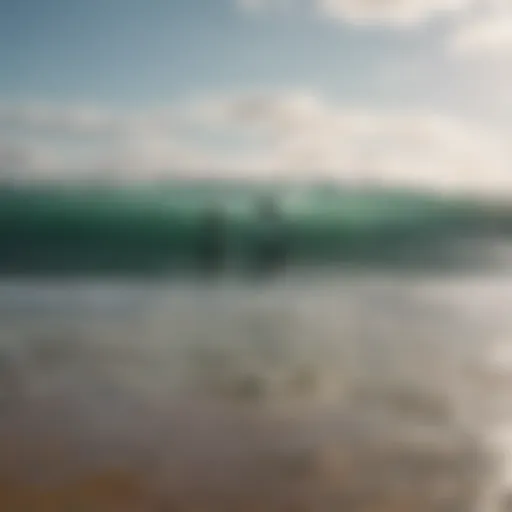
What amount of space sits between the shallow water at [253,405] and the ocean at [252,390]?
0.02 m

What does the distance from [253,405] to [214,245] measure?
12.9 metres

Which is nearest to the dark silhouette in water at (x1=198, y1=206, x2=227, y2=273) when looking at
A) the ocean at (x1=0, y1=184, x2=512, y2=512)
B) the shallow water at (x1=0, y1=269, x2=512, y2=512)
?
the ocean at (x1=0, y1=184, x2=512, y2=512)

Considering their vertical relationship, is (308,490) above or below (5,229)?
below

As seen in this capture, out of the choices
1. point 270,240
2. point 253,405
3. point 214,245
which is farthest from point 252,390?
point 270,240

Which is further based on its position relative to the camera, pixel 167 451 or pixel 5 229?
pixel 5 229

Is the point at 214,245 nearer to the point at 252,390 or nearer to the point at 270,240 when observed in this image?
the point at 270,240

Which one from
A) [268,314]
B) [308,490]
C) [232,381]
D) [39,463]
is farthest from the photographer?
[268,314]

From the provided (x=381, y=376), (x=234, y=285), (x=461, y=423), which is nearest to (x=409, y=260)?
(x=234, y=285)

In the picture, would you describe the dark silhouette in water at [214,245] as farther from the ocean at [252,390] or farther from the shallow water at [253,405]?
the shallow water at [253,405]

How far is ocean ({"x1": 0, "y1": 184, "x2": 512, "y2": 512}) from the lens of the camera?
4629 millimetres

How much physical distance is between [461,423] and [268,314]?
173 inches

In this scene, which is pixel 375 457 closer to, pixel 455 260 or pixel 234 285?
pixel 234 285

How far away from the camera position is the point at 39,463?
16.2 ft

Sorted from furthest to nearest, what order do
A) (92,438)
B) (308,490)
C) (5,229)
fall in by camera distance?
(5,229) < (92,438) < (308,490)
